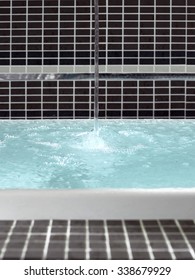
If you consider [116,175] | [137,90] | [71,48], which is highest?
[71,48]

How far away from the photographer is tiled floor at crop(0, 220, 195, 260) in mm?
1424

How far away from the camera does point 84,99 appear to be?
5949mm

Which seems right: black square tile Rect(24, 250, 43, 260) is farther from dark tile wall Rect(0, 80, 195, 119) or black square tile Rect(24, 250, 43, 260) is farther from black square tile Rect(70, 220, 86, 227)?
dark tile wall Rect(0, 80, 195, 119)

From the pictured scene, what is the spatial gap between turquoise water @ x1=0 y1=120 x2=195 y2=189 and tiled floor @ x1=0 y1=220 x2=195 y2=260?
1.76m

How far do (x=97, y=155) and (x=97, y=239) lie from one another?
9.12 ft

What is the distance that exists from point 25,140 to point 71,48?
162 cm

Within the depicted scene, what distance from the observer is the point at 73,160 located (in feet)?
13.7

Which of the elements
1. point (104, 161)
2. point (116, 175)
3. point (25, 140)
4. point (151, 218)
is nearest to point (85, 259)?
point (151, 218)

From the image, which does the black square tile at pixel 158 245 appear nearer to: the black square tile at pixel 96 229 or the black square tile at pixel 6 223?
the black square tile at pixel 96 229

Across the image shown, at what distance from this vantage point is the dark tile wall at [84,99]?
594cm

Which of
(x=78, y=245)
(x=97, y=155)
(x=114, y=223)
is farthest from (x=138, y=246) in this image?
(x=97, y=155)

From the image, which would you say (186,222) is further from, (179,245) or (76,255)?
(76,255)

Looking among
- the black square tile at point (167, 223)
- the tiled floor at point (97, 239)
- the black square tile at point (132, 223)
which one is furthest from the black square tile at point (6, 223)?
the black square tile at point (167, 223)

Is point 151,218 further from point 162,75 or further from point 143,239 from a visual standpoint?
point 162,75
